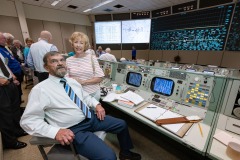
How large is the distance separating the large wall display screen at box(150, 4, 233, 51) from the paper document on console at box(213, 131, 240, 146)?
5454 mm

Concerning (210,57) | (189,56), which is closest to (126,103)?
(210,57)

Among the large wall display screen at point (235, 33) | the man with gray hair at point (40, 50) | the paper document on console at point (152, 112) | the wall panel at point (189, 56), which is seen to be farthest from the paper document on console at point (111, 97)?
the wall panel at point (189, 56)

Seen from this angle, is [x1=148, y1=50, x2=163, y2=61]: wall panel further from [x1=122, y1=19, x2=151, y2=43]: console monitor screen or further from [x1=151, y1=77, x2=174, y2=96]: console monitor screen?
[x1=151, y1=77, x2=174, y2=96]: console monitor screen

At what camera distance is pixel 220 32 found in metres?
4.95

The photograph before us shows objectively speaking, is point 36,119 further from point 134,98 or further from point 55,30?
point 55,30

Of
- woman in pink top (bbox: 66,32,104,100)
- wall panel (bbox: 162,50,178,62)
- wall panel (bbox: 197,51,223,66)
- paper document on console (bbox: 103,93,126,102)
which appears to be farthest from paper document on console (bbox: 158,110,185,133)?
wall panel (bbox: 162,50,178,62)

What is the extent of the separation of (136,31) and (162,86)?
21.8ft

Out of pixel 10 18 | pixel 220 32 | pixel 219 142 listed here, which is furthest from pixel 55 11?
pixel 219 142

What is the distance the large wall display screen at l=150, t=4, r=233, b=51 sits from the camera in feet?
16.1

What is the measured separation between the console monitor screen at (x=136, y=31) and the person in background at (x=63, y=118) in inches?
272

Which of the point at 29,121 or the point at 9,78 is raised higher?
the point at 9,78

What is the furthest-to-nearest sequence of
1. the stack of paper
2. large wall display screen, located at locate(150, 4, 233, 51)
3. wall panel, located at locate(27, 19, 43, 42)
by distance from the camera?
wall panel, located at locate(27, 19, 43, 42) < large wall display screen, located at locate(150, 4, 233, 51) < the stack of paper

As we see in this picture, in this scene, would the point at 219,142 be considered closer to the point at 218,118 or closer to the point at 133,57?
the point at 218,118

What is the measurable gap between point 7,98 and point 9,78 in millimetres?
259
